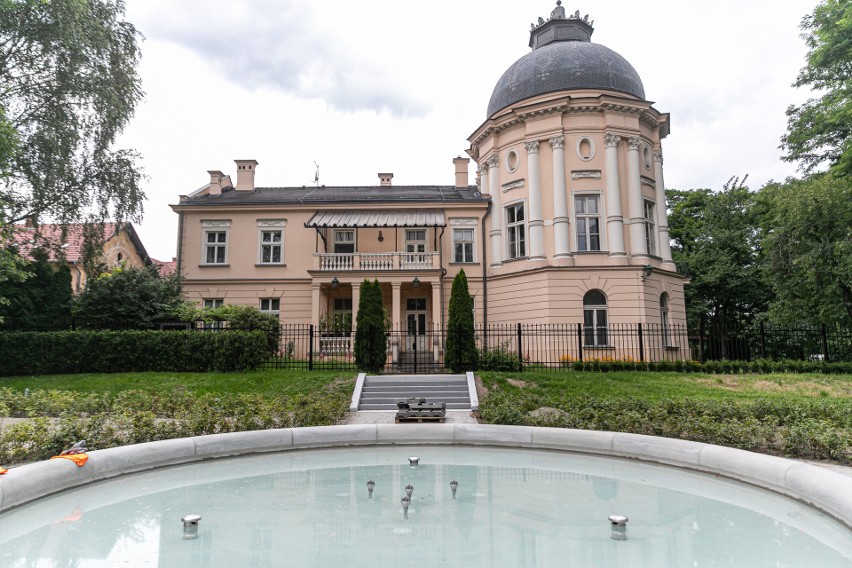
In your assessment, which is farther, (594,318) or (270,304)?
(270,304)

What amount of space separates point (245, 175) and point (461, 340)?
770 inches

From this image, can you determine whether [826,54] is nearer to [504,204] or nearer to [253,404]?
[504,204]

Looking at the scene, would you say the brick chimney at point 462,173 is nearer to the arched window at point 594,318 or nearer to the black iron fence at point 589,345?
the black iron fence at point 589,345

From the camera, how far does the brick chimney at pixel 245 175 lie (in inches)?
1169

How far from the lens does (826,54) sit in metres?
19.6

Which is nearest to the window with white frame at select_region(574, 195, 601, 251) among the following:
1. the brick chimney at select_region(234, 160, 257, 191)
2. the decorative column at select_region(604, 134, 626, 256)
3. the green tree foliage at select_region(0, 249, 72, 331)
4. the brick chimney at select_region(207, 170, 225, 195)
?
the decorative column at select_region(604, 134, 626, 256)

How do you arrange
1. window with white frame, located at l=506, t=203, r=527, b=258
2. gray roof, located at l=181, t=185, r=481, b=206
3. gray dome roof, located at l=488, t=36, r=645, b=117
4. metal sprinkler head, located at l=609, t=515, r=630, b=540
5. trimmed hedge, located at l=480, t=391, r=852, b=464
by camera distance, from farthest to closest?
1. gray roof, located at l=181, t=185, r=481, b=206
2. window with white frame, located at l=506, t=203, r=527, b=258
3. gray dome roof, located at l=488, t=36, r=645, b=117
4. trimmed hedge, located at l=480, t=391, r=852, b=464
5. metal sprinkler head, located at l=609, t=515, r=630, b=540

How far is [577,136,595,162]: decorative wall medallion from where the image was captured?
76.3 feet

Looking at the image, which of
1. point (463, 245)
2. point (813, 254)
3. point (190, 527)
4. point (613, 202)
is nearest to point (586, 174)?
point (613, 202)

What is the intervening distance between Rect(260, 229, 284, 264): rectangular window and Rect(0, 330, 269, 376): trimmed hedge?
9483 millimetres

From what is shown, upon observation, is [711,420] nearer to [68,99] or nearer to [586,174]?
[586,174]

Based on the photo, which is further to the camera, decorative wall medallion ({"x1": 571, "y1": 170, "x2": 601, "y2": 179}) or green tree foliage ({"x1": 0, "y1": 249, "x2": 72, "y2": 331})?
decorative wall medallion ({"x1": 571, "y1": 170, "x2": 601, "y2": 179})

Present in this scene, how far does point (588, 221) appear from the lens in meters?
23.3

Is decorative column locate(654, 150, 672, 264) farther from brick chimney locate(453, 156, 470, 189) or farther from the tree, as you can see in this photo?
brick chimney locate(453, 156, 470, 189)
